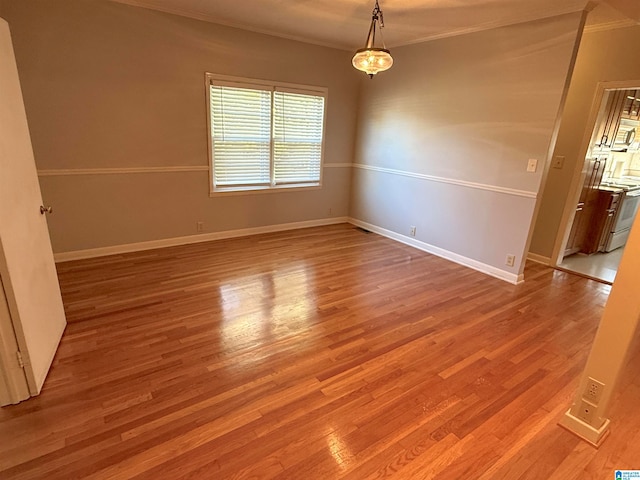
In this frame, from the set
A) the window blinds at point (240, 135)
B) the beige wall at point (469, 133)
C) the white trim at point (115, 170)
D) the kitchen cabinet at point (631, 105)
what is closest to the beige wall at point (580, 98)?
the kitchen cabinet at point (631, 105)

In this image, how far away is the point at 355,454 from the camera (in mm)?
1715

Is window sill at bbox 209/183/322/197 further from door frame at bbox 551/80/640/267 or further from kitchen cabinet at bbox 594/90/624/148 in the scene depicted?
kitchen cabinet at bbox 594/90/624/148

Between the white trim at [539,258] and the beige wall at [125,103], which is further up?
the beige wall at [125,103]

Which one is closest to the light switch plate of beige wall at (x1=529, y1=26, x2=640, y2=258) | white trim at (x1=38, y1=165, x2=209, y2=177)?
beige wall at (x1=529, y1=26, x2=640, y2=258)

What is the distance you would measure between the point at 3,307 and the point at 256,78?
12.0 ft

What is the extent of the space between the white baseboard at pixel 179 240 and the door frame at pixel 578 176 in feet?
10.3

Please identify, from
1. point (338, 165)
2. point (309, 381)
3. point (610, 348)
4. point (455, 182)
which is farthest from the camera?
point (338, 165)

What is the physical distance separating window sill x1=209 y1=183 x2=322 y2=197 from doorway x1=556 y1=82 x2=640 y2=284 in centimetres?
340

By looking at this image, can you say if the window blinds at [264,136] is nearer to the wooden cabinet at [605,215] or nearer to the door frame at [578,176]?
the door frame at [578,176]

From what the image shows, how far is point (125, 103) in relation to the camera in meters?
3.72

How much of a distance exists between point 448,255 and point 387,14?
281 centimetres

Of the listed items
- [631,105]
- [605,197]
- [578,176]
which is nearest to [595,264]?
[605,197]

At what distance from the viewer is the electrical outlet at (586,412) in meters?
1.84

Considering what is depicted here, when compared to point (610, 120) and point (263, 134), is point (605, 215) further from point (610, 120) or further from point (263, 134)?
point (263, 134)
